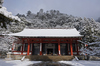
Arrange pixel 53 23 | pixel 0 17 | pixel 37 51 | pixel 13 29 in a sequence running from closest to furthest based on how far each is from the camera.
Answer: pixel 0 17 < pixel 37 51 < pixel 13 29 < pixel 53 23

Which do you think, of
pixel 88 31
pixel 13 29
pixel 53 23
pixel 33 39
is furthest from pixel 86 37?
pixel 53 23

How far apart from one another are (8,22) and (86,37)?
1197 centimetres

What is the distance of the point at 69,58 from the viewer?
1308 centimetres

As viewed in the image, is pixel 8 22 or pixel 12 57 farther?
pixel 12 57

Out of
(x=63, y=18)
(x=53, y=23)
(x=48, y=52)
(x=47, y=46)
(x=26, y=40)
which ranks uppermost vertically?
(x=63, y=18)

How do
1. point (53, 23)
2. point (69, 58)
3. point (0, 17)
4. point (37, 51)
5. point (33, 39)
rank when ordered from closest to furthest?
point (0, 17), point (69, 58), point (33, 39), point (37, 51), point (53, 23)

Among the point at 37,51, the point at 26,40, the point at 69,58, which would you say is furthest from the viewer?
the point at 37,51

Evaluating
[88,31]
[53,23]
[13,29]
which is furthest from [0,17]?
[53,23]

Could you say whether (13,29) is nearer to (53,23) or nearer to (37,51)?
(37,51)

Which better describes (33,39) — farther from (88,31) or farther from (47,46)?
(88,31)

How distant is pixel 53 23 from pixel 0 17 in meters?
52.6

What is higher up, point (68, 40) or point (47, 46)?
point (68, 40)

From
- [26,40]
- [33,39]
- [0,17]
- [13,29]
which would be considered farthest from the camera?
[13,29]

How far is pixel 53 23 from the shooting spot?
2240 inches
